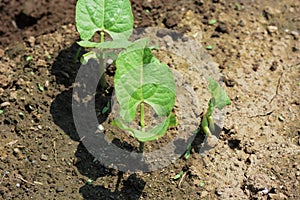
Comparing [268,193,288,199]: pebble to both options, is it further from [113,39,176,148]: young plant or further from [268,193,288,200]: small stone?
[113,39,176,148]: young plant

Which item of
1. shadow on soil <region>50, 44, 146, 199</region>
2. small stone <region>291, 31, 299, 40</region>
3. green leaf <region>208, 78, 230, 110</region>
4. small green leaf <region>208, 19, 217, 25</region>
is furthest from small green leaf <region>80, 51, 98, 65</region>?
small stone <region>291, 31, 299, 40</region>

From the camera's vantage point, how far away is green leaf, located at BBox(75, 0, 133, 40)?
2014 mm

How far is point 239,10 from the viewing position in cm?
253

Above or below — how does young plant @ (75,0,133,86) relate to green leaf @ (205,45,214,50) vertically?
above

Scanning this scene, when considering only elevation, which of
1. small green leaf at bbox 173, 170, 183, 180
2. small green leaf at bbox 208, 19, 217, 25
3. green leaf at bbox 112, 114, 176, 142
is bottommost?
small green leaf at bbox 173, 170, 183, 180

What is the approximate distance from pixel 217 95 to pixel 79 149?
21.5 inches

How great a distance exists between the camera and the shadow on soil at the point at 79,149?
197 centimetres

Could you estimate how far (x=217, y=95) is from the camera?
1967 millimetres

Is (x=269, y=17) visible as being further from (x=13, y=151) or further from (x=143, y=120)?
(x=13, y=151)

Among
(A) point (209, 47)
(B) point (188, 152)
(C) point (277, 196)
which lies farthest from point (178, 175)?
(A) point (209, 47)

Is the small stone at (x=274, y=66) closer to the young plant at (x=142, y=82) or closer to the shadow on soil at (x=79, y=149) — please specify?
the young plant at (x=142, y=82)

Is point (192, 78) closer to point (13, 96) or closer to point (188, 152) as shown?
point (188, 152)

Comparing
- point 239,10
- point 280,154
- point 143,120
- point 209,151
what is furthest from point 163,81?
point 239,10

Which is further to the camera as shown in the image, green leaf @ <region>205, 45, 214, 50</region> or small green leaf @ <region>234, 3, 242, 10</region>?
small green leaf @ <region>234, 3, 242, 10</region>
